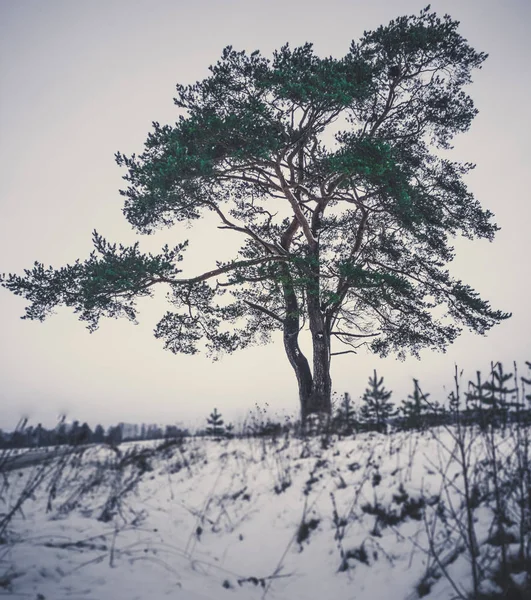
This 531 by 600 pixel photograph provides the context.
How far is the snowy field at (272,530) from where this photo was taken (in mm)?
2807

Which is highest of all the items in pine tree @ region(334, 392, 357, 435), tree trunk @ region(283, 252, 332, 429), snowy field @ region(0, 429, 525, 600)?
tree trunk @ region(283, 252, 332, 429)

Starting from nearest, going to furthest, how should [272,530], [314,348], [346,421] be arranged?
[272,530]
[346,421]
[314,348]

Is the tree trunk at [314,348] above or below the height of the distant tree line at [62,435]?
above

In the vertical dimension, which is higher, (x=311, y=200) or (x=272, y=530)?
(x=311, y=200)

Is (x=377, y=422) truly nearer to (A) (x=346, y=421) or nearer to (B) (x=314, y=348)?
(A) (x=346, y=421)

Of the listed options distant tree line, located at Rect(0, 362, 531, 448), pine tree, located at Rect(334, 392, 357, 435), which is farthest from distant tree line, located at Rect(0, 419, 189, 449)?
pine tree, located at Rect(334, 392, 357, 435)

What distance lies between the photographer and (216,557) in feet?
11.8

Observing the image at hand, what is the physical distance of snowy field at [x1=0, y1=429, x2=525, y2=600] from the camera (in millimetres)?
2807

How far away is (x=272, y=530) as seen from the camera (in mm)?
3885

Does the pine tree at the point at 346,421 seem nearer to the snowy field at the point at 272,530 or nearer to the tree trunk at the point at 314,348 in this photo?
the snowy field at the point at 272,530


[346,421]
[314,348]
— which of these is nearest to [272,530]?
[346,421]

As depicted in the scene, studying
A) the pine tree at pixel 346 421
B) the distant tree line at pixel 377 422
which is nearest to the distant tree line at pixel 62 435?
the distant tree line at pixel 377 422

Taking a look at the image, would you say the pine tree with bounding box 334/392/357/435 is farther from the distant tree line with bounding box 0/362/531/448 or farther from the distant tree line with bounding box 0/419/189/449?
the distant tree line with bounding box 0/419/189/449

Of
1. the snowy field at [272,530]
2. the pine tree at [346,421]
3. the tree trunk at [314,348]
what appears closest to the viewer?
the snowy field at [272,530]
